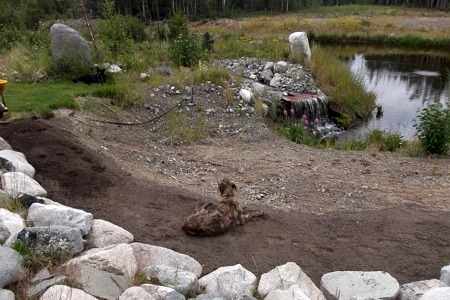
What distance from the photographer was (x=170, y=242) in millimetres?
4000

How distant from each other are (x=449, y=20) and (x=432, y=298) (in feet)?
109

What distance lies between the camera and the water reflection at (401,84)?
1138 centimetres

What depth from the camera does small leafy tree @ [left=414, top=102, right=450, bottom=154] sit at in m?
7.01

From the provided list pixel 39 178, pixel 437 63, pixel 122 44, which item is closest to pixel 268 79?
pixel 122 44

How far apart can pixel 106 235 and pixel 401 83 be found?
14.1m

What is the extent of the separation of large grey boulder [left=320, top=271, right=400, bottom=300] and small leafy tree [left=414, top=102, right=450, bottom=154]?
425cm

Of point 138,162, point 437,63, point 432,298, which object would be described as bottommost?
point 437,63

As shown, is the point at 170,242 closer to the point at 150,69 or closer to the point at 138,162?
the point at 138,162

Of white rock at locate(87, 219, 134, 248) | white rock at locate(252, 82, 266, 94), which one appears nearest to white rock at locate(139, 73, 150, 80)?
white rock at locate(252, 82, 266, 94)

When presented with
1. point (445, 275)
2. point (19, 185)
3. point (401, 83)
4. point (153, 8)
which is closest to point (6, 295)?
point (19, 185)

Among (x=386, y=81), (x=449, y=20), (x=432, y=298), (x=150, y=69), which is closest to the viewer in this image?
(x=432, y=298)

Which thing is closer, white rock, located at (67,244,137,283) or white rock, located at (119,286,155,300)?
white rock, located at (119,286,155,300)

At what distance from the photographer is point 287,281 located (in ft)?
11.0

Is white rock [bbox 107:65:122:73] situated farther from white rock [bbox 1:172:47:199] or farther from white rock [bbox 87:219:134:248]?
white rock [bbox 87:219:134:248]
